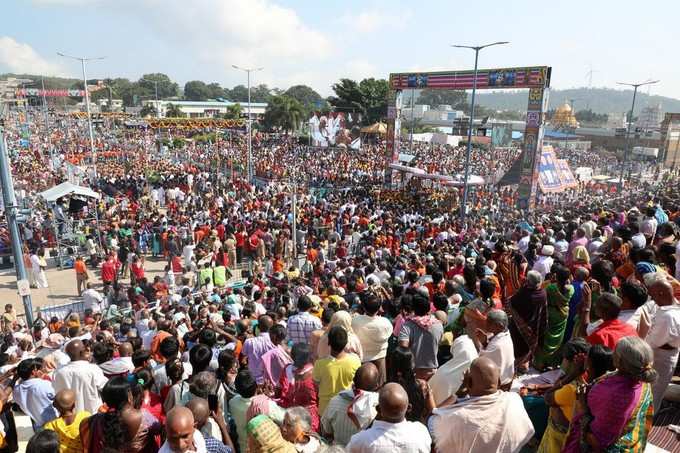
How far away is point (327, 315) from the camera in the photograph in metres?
5.39

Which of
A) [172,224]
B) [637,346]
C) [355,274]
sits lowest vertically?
[172,224]

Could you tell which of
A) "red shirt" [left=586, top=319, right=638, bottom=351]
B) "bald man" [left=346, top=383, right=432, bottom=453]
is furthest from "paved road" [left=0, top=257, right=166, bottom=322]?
"red shirt" [left=586, top=319, right=638, bottom=351]

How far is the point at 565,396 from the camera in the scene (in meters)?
3.21

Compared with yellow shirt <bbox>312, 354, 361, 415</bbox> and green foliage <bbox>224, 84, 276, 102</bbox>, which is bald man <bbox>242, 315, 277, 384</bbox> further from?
green foliage <bbox>224, 84, 276, 102</bbox>

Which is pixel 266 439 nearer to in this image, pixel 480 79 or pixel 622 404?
pixel 622 404

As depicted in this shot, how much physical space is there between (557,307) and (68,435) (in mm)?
4525

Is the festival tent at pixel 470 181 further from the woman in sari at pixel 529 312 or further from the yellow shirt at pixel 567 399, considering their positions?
the yellow shirt at pixel 567 399

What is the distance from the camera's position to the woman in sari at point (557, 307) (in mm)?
5066

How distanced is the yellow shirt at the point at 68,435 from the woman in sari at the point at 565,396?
3198 mm

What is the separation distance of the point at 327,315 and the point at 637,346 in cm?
322

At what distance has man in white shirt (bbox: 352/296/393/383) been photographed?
15.4 feet

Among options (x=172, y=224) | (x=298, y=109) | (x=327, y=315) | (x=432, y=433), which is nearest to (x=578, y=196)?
(x=172, y=224)

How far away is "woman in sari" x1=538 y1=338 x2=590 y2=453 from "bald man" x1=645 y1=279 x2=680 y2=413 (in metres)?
0.97

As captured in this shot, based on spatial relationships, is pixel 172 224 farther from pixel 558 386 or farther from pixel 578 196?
pixel 578 196
